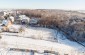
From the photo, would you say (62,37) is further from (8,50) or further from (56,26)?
(8,50)

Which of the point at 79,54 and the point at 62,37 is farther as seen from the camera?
the point at 62,37

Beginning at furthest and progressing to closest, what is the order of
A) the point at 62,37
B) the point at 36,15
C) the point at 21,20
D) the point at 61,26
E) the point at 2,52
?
the point at 36,15
the point at 21,20
the point at 61,26
the point at 62,37
the point at 2,52

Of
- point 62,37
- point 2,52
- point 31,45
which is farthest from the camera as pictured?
point 62,37

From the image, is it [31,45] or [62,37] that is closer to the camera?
[31,45]

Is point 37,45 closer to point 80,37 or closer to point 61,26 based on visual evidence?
point 80,37

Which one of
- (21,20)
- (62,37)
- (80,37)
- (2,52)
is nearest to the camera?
(2,52)

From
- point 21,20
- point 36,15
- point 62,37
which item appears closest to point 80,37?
point 62,37

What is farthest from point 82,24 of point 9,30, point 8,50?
point 8,50

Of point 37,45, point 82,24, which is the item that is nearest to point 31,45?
point 37,45

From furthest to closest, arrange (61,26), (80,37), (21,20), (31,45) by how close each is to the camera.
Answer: (21,20) → (61,26) → (80,37) → (31,45)
